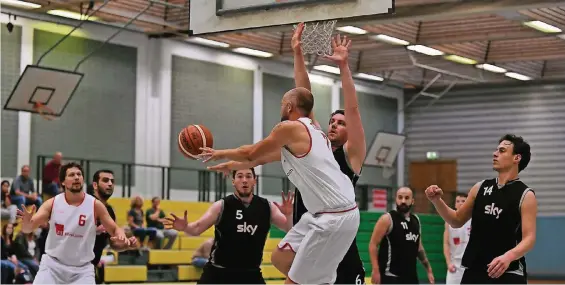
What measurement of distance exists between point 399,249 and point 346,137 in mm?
4475

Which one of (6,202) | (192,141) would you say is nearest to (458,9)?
(6,202)

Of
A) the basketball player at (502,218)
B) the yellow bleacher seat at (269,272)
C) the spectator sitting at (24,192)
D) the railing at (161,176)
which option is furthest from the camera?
the yellow bleacher seat at (269,272)

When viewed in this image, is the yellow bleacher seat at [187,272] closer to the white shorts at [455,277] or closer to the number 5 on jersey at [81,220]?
the white shorts at [455,277]

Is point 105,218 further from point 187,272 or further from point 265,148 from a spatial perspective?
point 187,272

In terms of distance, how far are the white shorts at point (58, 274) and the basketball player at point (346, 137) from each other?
7.64 ft

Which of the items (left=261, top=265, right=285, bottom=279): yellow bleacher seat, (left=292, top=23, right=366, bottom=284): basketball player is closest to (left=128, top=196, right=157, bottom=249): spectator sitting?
(left=261, top=265, right=285, bottom=279): yellow bleacher seat

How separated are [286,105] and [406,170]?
25057mm

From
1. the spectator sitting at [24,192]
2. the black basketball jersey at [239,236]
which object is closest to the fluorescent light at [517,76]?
the spectator sitting at [24,192]

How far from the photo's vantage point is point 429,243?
25.8 metres

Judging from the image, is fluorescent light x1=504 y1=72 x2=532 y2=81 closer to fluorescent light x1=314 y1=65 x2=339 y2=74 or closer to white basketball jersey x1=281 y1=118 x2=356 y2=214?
fluorescent light x1=314 y1=65 x2=339 y2=74

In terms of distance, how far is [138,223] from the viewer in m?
18.7

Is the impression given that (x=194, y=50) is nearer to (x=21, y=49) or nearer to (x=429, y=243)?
(x=21, y=49)

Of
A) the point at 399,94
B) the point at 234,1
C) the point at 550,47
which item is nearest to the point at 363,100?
the point at 399,94

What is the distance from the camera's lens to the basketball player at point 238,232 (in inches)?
350
